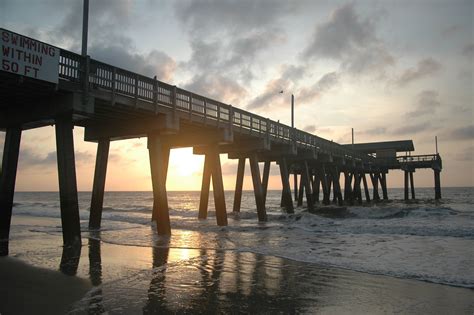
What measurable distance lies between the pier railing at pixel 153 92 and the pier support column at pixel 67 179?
5.14 ft

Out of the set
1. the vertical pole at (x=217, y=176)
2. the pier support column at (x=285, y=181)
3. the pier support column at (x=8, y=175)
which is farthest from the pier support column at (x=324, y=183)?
the pier support column at (x=8, y=175)

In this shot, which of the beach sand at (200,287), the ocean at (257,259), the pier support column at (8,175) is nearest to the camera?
the beach sand at (200,287)

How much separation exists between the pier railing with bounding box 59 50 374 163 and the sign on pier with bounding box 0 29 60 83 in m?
0.55

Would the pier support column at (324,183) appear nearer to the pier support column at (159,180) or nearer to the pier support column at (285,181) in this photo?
the pier support column at (285,181)

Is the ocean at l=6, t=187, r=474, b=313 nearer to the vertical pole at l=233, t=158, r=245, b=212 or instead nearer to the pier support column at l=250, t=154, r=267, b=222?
the pier support column at l=250, t=154, r=267, b=222

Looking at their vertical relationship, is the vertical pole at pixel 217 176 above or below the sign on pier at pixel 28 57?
below

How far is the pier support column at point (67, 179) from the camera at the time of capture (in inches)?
502

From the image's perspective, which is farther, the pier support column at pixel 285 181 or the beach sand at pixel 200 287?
the pier support column at pixel 285 181

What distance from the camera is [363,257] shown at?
40.2 feet

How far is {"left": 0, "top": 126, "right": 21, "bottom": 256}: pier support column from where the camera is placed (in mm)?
14344

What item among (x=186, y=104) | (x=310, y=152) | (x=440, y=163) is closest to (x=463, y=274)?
(x=186, y=104)

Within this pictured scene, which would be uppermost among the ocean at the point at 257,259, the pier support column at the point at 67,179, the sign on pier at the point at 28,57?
the sign on pier at the point at 28,57

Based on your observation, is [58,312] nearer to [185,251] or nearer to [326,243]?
[185,251]

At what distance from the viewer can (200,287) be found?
7.93 m
